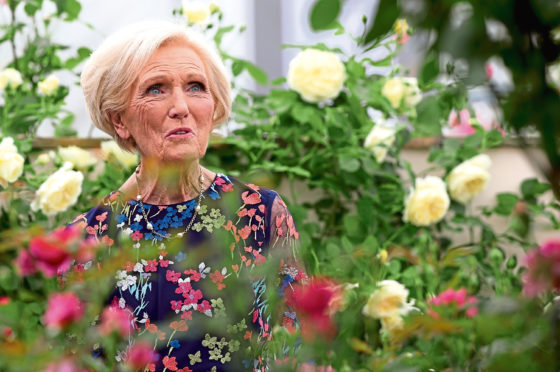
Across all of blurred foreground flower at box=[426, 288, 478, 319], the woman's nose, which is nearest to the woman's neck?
the woman's nose

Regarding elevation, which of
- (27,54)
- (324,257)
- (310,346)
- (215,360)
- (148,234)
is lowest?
(324,257)

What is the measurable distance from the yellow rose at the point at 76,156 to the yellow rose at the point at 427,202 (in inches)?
35.4

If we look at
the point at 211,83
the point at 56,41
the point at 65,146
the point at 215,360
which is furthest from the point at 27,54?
the point at 215,360

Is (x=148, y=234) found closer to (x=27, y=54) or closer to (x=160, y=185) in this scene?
(x=160, y=185)

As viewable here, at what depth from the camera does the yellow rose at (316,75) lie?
202 centimetres

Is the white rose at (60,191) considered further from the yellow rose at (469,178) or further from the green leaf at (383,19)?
the green leaf at (383,19)

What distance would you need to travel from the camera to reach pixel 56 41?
7.56ft

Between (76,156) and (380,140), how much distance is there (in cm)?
85

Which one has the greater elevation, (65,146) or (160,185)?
(160,185)

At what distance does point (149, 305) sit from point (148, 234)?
157 mm

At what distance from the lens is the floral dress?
4.61 feet

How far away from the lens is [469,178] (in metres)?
2.04

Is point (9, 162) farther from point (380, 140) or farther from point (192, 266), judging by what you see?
point (380, 140)

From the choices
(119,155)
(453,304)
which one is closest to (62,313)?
(453,304)
